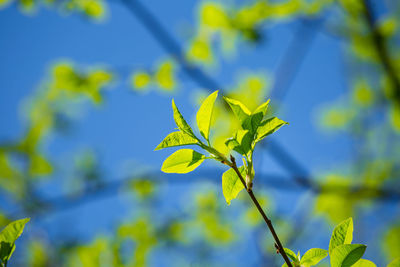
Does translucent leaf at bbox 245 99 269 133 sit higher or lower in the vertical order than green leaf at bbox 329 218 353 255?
higher

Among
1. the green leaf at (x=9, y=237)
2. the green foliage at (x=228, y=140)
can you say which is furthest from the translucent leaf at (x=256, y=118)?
the green leaf at (x=9, y=237)

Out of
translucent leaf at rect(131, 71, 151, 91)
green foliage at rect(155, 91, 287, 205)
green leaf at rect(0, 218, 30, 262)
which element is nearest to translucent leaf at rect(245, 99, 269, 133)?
green foliage at rect(155, 91, 287, 205)

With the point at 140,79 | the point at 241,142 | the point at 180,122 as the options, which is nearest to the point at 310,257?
the point at 241,142

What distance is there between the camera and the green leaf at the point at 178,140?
2.02 feet

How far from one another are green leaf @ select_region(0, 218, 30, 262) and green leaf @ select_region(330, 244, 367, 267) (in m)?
0.65

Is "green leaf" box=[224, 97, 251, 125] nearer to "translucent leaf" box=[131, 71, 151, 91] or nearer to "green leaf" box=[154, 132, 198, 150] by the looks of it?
"green leaf" box=[154, 132, 198, 150]

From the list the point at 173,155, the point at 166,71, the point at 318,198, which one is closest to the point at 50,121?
the point at 166,71

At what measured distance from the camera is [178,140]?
0.63 metres

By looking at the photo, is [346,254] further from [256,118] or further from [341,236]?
[256,118]

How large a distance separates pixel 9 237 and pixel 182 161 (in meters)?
0.42

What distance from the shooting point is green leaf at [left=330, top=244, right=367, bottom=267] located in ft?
1.85

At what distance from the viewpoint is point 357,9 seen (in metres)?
2.72

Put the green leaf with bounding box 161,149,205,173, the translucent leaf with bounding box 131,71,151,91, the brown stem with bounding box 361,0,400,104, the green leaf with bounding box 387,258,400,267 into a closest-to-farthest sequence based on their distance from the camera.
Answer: the green leaf with bounding box 387,258,400,267 → the green leaf with bounding box 161,149,205,173 → the translucent leaf with bounding box 131,71,151,91 → the brown stem with bounding box 361,0,400,104

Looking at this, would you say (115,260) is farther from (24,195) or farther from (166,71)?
(24,195)
